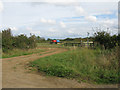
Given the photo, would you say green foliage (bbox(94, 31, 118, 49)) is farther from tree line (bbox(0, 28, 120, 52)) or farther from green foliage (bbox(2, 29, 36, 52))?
green foliage (bbox(2, 29, 36, 52))

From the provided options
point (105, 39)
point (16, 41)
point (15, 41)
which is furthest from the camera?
point (16, 41)

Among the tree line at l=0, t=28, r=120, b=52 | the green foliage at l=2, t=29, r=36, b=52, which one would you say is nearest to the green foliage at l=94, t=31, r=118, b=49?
the tree line at l=0, t=28, r=120, b=52

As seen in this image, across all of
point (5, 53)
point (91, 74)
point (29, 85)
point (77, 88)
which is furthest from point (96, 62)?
point (5, 53)

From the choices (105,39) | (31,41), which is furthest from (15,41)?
(105,39)

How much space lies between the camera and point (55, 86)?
537cm

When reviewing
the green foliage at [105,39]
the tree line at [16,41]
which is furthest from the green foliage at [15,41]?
the green foliage at [105,39]

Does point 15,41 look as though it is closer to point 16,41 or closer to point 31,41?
point 16,41

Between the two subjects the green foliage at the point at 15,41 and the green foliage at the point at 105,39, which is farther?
the green foliage at the point at 15,41

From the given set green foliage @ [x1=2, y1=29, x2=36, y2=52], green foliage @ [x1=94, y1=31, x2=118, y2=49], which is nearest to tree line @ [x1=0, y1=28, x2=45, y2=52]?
green foliage @ [x1=2, y1=29, x2=36, y2=52]

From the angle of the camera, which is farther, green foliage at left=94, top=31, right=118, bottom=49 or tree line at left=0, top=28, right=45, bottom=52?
tree line at left=0, top=28, right=45, bottom=52

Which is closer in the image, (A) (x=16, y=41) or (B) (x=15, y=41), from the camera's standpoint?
(B) (x=15, y=41)

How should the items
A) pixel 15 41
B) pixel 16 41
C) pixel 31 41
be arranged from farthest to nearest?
1. pixel 31 41
2. pixel 16 41
3. pixel 15 41

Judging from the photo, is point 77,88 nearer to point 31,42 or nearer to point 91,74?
point 91,74

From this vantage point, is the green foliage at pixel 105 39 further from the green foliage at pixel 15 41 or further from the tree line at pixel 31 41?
the green foliage at pixel 15 41
